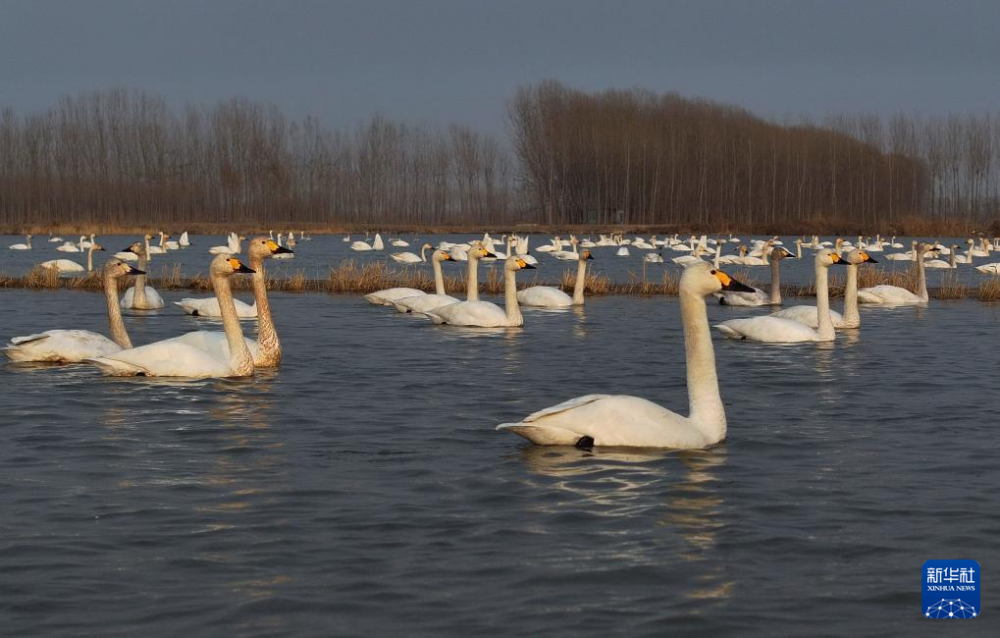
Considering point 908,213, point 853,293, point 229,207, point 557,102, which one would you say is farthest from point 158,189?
A: point 853,293

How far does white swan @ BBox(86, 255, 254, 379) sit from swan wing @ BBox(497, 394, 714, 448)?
162 inches

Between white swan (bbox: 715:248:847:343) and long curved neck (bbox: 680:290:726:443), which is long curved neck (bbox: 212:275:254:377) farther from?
A: white swan (bbox: 715:248:847:343)

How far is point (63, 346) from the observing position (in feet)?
38.9

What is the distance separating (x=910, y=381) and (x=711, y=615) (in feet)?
25.1

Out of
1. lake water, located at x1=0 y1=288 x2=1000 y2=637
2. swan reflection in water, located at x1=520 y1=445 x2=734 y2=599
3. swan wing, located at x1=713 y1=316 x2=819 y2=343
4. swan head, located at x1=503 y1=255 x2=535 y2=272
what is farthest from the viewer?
swan head, located at x1=503 y1=255 x2=535 y2=272

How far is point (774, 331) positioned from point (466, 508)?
8.38m

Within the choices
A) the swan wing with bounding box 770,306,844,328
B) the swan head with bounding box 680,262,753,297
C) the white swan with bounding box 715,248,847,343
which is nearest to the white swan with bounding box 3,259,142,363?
the swan head with bounding box 680,262,753,297

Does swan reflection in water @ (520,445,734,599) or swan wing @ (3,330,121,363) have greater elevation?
swan wing @ (3,330,121,363)

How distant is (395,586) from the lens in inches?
209

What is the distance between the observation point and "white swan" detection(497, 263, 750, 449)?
7.67 metres

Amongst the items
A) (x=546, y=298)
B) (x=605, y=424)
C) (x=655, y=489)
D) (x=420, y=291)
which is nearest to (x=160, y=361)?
(x=605, y=424)

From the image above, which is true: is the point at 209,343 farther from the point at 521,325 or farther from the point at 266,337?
the point at 521,325

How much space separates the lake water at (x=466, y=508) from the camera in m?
5.07

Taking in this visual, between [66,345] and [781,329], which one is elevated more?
[66,345]
